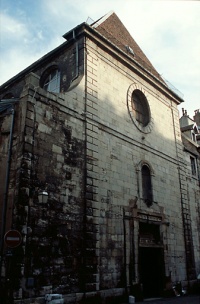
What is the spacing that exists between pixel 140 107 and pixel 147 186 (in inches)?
138

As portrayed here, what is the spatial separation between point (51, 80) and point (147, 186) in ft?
17.8

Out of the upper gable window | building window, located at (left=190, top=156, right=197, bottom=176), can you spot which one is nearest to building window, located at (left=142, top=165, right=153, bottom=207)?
the upper gable window

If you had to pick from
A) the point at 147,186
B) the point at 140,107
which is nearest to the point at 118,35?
the point at 140,107

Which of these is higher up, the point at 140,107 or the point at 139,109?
the point at 140,107

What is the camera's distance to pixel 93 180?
877 cm

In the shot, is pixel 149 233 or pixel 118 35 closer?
pixel 149 233

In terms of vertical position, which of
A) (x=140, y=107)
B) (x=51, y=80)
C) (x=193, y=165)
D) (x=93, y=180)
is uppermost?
(x=51, y=80)

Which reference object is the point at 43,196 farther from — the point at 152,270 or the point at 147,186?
the point at 152,270

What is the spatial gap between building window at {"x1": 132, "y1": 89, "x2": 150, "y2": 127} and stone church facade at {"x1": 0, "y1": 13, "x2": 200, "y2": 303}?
5 centimetres

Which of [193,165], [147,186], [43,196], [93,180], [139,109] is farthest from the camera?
[193,165]

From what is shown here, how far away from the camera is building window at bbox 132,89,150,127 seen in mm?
12316

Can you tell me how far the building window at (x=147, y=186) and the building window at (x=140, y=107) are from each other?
2046mm

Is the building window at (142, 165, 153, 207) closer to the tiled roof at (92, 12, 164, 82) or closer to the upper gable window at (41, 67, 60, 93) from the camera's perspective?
the upper gable window at (41, 67, 60, 93)

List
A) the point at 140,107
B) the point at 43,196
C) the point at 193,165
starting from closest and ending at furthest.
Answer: the point at 43,196, the point at 140,107, the point at 193,165
